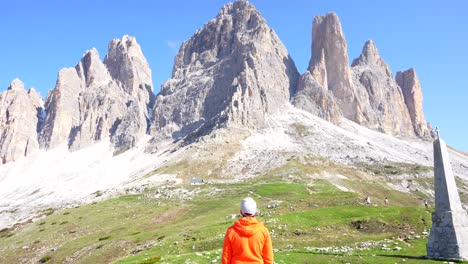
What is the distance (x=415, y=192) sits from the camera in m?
123

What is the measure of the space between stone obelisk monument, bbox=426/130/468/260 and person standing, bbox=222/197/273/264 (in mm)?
21753

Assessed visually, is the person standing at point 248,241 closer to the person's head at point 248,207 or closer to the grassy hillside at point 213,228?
the person's head at point 248,207

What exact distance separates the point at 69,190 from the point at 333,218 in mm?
142252

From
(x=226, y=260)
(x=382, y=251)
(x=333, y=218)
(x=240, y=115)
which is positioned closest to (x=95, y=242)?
(x=333, y=218)

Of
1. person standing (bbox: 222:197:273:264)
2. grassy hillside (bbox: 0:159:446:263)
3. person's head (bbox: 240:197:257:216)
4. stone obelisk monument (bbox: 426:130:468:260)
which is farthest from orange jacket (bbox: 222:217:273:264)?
stone obelisk monument (bbox: 426:130:468:260)

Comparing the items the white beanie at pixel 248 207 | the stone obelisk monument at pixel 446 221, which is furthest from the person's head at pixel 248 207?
the stone obelisk monument at pixel 446 221

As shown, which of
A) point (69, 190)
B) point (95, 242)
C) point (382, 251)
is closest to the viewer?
point (382, 251)

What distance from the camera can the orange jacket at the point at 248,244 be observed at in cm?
1118

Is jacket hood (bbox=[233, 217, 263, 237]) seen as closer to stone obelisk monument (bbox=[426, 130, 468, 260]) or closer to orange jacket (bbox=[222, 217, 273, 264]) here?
orange jacket (bbox=[222, 217, 273, 264])

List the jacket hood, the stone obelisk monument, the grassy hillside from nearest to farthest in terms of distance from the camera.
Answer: the jacket hood < the stone obelisk monument < the grassy hillside

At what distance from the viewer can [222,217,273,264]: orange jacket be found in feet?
36.7

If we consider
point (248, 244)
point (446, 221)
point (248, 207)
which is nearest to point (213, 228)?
point (446, 221)

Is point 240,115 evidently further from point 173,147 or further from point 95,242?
point 95,242

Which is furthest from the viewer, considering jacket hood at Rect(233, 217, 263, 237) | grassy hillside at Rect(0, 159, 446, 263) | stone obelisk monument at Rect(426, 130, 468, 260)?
grassy hillside at Rect(0, 159, 446, 263)
